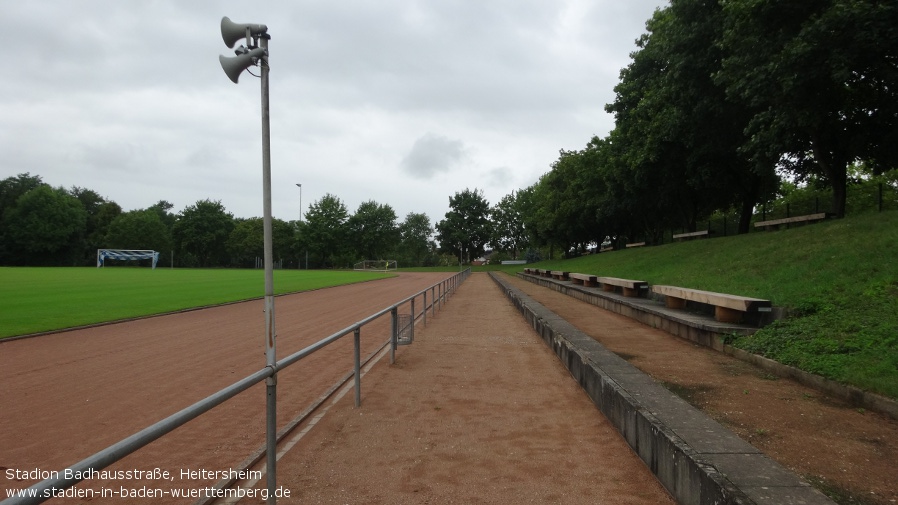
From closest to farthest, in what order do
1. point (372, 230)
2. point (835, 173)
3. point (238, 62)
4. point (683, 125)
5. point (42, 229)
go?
point (238, 62) → point (835, 173) → point (683, 125) → point (42, 229) → point (372, 230)

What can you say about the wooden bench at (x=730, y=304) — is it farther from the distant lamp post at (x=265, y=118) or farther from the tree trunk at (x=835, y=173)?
the tree trunk at (x=835, y=173)

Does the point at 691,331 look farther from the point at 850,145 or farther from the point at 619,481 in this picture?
the point at 850,145

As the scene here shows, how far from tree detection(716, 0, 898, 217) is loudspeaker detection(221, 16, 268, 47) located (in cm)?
1397

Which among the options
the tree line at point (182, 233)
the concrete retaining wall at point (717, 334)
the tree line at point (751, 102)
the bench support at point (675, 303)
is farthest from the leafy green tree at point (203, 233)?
the bench support at point (675, 303)

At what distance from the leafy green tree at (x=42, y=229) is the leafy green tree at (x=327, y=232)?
3269 centimetres

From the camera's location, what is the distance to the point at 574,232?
2199 inches

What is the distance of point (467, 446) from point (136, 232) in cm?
9185

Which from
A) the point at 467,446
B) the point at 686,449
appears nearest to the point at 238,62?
the point at 467,446

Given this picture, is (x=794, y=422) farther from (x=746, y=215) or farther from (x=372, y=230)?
(x=372, y=230)

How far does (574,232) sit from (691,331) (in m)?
47.8

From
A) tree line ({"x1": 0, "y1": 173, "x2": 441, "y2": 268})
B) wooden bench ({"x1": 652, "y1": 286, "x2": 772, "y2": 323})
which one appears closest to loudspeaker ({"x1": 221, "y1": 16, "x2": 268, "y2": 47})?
wooden bench ({"x1": 652, "y1": 286, "x2": 772, "y2": 323})

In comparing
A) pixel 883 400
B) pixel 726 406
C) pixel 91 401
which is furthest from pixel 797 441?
pixel 91 401

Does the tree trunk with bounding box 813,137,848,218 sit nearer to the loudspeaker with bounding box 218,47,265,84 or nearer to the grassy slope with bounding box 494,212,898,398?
the grassy slope with bounding box 494,212,898,398

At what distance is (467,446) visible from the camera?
4.49 meters
